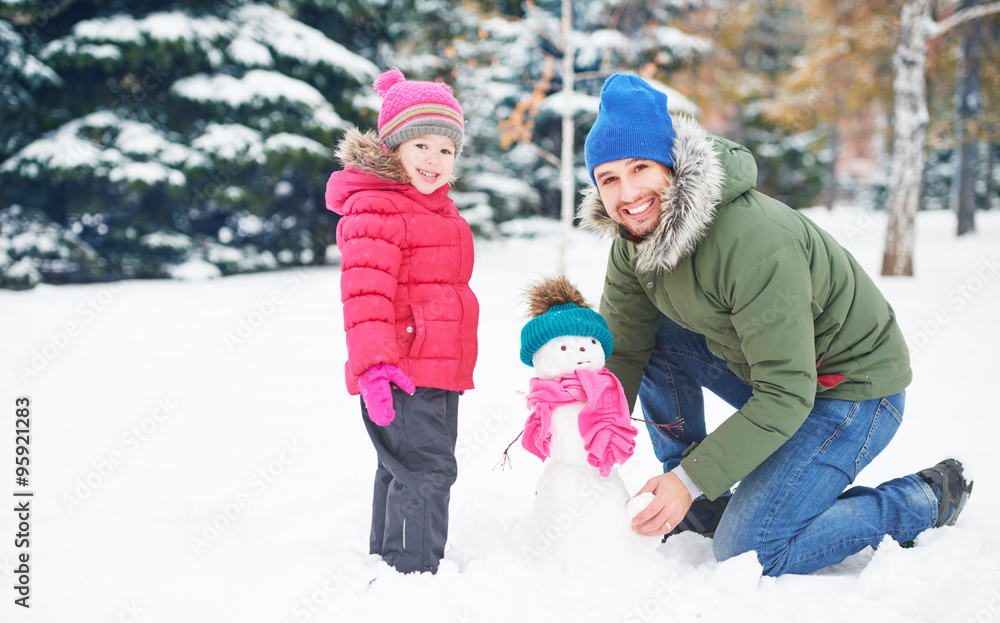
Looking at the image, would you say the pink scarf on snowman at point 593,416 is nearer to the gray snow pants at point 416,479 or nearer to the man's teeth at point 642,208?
the gray snow pants at point 416,479

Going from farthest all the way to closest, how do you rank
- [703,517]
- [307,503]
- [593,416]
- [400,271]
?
[307,503] → [703,517] → [400,271] → [593,416]

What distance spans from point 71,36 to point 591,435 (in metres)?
8.55

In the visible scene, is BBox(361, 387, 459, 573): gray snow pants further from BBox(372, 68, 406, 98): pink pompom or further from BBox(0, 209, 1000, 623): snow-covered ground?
BBox(372, 68, 406, 98): pink pompom

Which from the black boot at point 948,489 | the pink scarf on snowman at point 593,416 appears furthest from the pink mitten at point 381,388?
the black boot at point 948,489

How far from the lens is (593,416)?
6.10 feet

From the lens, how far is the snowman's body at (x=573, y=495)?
1.79 metres

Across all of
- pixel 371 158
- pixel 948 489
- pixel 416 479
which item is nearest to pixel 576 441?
pixel 416 479

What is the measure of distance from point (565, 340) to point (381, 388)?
61 centimetres

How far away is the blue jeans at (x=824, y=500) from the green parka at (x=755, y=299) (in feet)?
0.31

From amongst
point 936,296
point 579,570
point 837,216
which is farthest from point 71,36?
point 837,216

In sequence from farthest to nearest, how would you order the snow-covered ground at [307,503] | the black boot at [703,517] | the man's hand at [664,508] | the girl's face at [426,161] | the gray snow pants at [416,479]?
the black boot at [703,517], the girl's face at [426,161], the gray snow pants at [416,479], the man's hand at [664,508], the snow-covered ground at [307,503]

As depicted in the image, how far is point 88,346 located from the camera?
484 cm

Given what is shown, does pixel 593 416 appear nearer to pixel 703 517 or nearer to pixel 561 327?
pixel 561 327

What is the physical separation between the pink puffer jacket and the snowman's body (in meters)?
0.33
